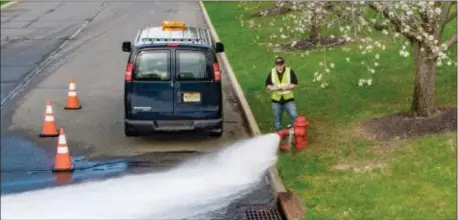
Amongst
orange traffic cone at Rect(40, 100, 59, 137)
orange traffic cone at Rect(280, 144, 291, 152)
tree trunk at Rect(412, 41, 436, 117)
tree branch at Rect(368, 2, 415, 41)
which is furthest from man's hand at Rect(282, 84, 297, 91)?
orange traffic cone at Rect(40, 100, 59, 137)

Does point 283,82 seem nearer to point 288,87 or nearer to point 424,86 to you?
point 288,87

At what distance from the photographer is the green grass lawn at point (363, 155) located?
789cm

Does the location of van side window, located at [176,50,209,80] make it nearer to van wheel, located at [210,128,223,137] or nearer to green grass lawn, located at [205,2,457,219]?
van wheel, located at [210,128,223,137]

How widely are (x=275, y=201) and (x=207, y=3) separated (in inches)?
1116

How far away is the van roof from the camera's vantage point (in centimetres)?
1129

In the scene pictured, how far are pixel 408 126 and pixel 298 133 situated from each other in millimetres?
1798

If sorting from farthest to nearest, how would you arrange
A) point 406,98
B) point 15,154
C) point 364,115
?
point 406,98 → point 364,115 → point 15,154

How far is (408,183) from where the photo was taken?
8516 mm

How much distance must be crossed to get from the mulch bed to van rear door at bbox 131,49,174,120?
3331mm

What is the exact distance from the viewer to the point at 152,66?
437 inches

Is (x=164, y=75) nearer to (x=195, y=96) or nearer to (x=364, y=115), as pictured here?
(x=195, y=96)

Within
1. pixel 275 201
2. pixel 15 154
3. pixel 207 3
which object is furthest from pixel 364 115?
pixel 207 3

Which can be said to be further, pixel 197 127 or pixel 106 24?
pixel 106 24

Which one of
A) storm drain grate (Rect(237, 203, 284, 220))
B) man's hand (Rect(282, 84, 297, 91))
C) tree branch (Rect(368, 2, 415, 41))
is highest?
tree branch (Rect(368, 2, 415, 41))
